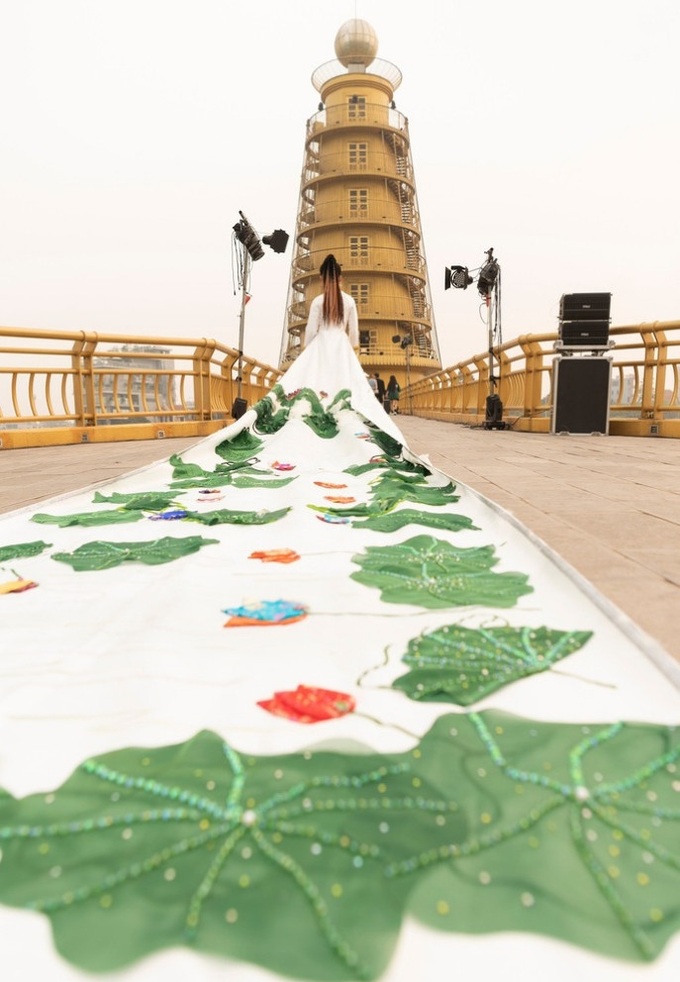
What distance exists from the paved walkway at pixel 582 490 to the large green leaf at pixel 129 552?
→ 3.50 ft

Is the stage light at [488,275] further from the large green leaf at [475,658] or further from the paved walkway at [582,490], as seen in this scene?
the large green leaf at [475,658]

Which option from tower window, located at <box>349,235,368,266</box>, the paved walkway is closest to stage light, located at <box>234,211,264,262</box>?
the paved walkway

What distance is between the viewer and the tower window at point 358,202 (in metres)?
26.6

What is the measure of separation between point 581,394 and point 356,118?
24614mm

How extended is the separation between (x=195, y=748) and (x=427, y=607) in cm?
65

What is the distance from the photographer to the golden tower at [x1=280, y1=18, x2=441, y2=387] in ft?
87.6

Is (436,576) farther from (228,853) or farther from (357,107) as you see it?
(357,107)

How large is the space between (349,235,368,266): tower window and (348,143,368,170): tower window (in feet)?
9.92

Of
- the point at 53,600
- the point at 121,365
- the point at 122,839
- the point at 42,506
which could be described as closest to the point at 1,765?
the point at 122,839

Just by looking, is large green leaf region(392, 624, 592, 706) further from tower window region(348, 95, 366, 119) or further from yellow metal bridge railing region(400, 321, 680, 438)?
tower window region(348, 95, 366, 119)

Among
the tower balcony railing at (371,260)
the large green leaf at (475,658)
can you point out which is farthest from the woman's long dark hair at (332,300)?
the tower balcony railing at (371,260)

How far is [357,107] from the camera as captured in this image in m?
27.3

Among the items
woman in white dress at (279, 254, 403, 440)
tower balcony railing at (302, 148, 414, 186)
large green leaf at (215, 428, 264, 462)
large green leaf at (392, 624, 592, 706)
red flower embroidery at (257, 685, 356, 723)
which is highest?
tower balcony railing at (302, 148, 414, 186)

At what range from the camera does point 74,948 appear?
545 mm
